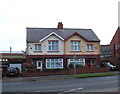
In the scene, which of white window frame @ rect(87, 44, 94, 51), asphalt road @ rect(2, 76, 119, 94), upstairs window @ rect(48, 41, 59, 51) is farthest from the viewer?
white window frame @ rect(87, 44, 94, 51)

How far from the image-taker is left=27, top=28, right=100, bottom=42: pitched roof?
42353 mm

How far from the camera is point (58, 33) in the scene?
145 ft

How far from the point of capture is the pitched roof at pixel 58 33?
42.4 metres

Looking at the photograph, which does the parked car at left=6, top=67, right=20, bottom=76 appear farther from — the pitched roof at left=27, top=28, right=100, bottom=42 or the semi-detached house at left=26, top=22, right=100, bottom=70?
the pitched roof at left=27, top=28, right=100, bottom=42

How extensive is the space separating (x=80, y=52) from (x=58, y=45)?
411 centimetres

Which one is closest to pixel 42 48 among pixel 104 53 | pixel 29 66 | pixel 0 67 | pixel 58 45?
pixel 58 45

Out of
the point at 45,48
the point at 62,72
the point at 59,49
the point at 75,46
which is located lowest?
the point at 62,72

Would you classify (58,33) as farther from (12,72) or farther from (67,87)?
(67,87)

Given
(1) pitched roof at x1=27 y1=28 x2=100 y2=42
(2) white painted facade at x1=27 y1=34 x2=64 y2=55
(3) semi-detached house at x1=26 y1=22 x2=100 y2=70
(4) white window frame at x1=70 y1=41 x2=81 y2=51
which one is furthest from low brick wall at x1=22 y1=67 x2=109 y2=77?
(1) pitched roof at x1=27 y1=28 x2=100 y2=42

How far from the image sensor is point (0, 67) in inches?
1356

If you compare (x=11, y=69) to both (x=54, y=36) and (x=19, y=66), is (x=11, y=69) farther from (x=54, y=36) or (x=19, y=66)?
(x=54, y=36)

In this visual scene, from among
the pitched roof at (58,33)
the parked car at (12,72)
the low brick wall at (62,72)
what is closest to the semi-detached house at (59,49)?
the pitched roof at (58,33)

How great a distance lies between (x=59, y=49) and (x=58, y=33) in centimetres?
360

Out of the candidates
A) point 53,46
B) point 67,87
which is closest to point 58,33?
point 53,46
